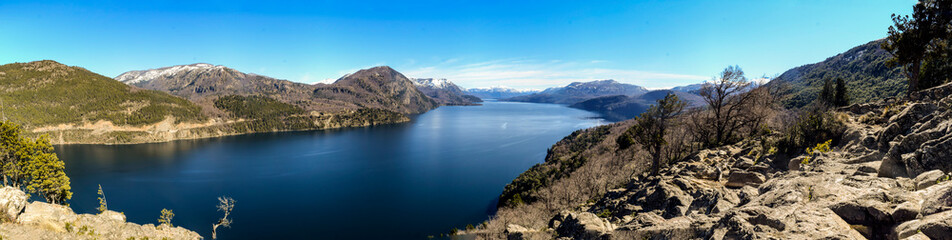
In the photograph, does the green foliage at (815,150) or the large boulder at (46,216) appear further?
the large boulder at (46,216)

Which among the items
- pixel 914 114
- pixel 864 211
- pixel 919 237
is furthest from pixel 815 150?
pixel 919 237

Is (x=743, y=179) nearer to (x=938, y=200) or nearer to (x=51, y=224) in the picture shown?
(x=938, y=200)

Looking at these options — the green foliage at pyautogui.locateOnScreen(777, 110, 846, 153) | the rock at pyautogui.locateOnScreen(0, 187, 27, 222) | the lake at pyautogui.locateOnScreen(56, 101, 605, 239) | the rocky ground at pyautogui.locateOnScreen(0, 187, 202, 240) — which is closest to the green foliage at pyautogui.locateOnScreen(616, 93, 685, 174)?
the green foliage at pyautogui.locateOnScreen(777, 110, 846, 153)

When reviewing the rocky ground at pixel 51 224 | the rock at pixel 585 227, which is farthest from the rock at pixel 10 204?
the rock at pixel 585 227

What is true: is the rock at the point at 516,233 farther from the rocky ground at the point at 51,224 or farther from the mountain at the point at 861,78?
the mountain at the point at 861,78

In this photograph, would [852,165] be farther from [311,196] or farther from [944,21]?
[311,196]

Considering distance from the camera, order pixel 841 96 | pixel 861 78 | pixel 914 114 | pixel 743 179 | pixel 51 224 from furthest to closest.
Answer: pixel 861 78
pixel 841 96
pixel 51 224
pixel 743 179
pixel 914 114

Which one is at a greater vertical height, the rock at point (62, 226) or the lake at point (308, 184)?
the rock at point (62, 226)
